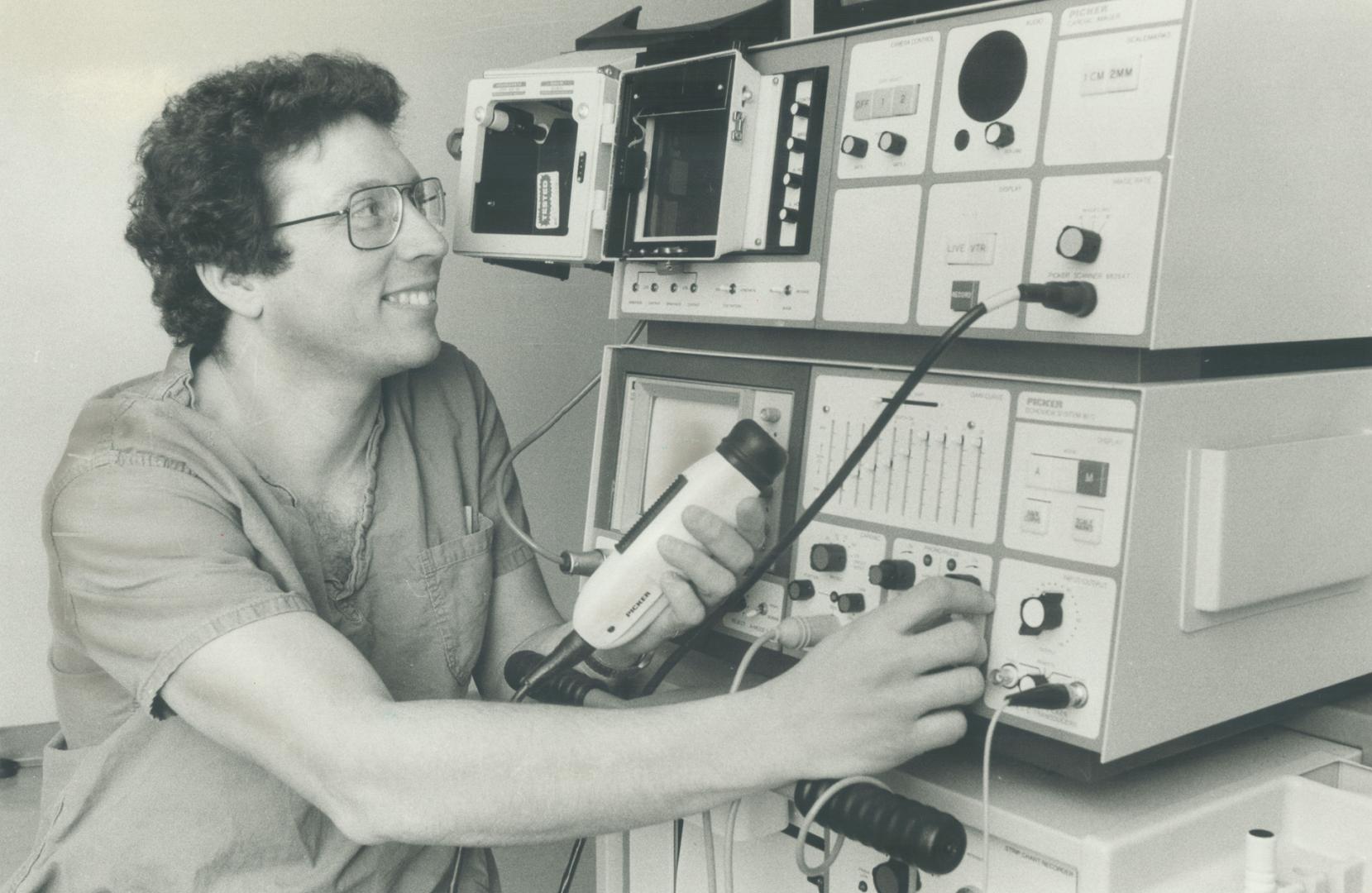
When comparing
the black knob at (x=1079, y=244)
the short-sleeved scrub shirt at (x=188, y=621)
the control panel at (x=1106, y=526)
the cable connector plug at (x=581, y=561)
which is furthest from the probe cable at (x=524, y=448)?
the black knob at (x=1079, y=244)

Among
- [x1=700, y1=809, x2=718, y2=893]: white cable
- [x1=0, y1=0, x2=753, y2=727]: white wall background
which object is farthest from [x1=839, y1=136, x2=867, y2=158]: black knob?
[x1=0, y1=0, x2=753, y2=727]: white wall background

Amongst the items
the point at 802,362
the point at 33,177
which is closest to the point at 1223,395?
the point at 802,362

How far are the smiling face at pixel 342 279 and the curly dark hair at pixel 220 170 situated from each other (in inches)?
0.9

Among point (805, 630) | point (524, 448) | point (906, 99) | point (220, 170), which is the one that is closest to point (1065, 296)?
point (906, 99)

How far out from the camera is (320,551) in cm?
127

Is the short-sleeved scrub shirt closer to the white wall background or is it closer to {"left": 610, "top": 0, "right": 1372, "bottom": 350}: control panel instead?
the white wall background

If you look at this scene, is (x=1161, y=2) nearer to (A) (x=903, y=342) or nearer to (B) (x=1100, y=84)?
(B) (x=1100, y=84)

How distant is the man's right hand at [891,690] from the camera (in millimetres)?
875

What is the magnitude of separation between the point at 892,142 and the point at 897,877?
64 centimetres

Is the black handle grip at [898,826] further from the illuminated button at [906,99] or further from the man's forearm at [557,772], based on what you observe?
the illuminated button at [906,99]

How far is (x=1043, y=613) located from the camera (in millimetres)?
852

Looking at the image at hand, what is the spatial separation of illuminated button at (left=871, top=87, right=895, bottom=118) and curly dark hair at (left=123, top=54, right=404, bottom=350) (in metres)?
0.65

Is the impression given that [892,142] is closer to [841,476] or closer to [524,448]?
[841,476]

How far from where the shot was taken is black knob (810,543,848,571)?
1018mm
